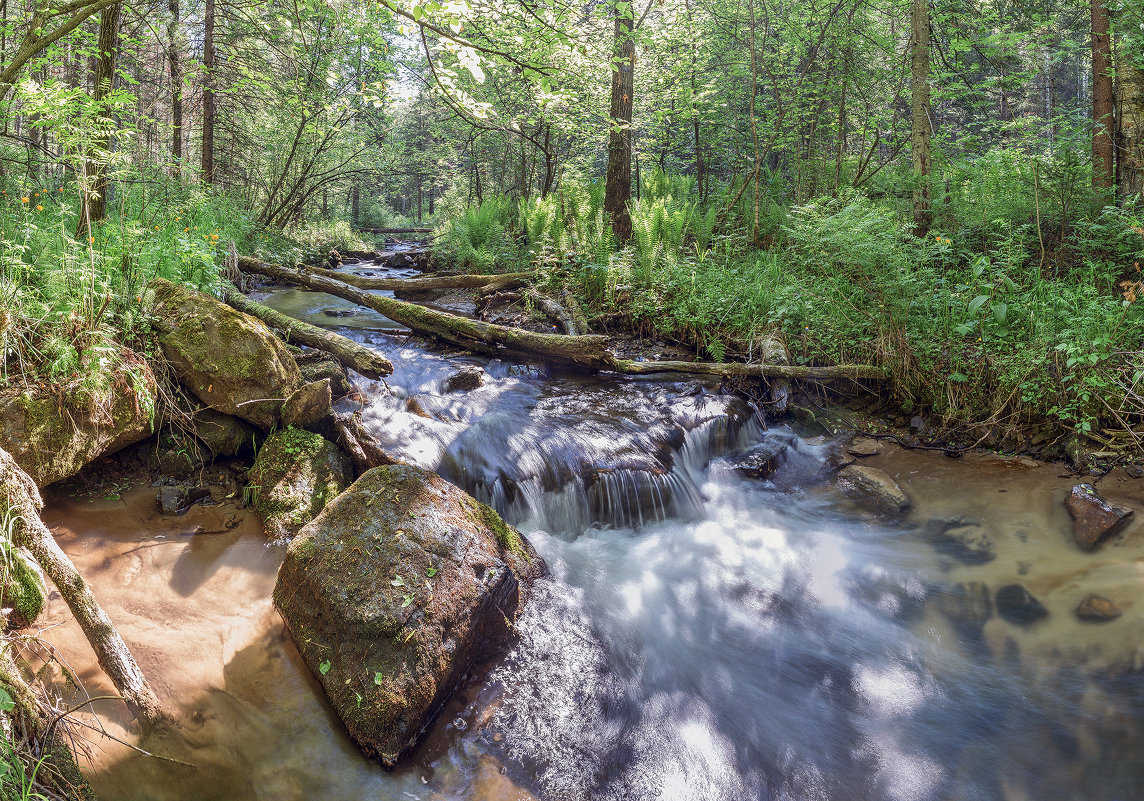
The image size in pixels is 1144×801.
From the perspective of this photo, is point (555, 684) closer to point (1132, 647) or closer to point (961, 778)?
point (961, 778)

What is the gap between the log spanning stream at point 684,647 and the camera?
268cm

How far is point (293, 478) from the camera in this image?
13.4 feet

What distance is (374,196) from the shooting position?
40500 mm

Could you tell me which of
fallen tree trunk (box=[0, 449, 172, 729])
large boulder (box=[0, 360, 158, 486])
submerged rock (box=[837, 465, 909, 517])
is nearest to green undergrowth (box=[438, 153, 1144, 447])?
submerged rock (box=[837, 465, 909, 517])

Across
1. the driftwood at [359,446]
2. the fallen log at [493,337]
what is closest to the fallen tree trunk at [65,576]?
the driftwood at [359,446]

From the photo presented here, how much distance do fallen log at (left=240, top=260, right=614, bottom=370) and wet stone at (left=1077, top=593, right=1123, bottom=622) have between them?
4431mm

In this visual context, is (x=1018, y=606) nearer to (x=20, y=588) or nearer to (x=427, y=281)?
(x=20, y=588)

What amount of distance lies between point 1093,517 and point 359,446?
552 cm

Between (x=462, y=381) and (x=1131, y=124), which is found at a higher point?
(x=1131, y=124)

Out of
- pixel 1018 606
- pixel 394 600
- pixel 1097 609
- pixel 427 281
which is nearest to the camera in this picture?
pixel 394 600

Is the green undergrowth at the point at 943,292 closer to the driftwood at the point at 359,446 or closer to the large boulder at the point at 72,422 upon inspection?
the driftwood at the point at 359,446

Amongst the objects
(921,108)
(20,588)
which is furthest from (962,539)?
(921,108)

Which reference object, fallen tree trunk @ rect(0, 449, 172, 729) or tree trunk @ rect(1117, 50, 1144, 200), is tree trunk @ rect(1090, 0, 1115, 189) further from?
fallen tree trunk @ rect(0, 449, 172, 729)

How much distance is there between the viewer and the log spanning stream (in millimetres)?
2680
